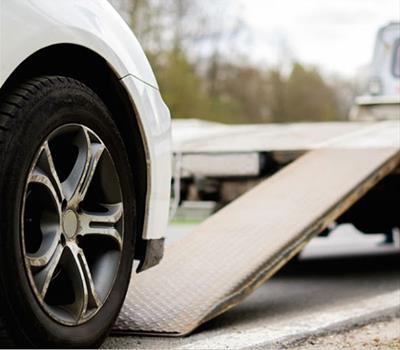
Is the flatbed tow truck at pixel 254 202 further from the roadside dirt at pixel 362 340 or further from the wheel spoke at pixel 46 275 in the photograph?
the wheel spoke at pixel 46 275

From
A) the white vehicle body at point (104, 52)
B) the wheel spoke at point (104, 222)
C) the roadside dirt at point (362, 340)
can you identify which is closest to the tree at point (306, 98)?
the roadside dirt at point (362, 340)

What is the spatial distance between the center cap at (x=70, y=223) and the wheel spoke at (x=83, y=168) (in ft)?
0.16

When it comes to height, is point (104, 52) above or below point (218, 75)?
above

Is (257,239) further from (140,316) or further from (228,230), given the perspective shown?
(140,316)

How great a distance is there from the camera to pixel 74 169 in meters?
3.24

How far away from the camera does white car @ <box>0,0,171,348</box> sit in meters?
2.82

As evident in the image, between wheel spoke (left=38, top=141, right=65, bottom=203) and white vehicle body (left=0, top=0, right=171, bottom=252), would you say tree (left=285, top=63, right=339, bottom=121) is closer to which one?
white vehicle body (left=0, top=0, right=171, bottom=252)

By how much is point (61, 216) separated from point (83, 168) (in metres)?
0.22

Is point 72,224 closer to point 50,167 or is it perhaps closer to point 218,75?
point 50,167

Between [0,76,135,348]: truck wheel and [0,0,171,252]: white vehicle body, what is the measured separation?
13 cm

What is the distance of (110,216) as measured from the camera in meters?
3.36

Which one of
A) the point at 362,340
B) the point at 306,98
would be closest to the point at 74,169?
the point at 362,340

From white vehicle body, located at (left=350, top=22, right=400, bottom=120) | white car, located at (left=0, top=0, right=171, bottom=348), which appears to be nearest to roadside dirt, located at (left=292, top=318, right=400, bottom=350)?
white car, located at (left=0, top=0, right=171, bottom=348)

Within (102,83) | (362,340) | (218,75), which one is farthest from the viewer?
(218,75)
